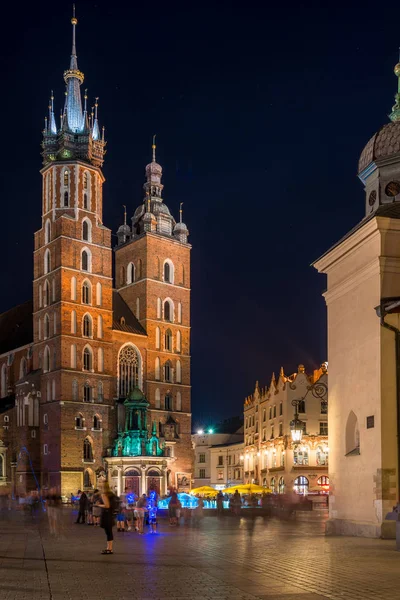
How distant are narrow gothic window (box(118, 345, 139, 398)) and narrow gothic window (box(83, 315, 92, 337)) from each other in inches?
163

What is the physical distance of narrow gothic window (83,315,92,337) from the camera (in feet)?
220

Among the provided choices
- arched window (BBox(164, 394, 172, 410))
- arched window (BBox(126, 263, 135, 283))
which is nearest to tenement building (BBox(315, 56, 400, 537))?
arched window (BBox(164, 394, 172, 410))

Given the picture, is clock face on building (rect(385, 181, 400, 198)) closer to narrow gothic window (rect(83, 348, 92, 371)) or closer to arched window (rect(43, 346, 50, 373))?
narrow gothic window (rect(83, 348, 92, 371))

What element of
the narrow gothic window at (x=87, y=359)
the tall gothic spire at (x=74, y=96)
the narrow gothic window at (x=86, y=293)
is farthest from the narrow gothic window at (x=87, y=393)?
the tall gothic spire at (x=74, y=96)

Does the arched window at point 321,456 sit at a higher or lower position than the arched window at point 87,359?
lower

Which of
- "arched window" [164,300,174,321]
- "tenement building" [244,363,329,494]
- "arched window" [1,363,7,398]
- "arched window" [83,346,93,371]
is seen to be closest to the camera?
"arched window" [83,346,93,371]

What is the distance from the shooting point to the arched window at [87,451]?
64938 mm

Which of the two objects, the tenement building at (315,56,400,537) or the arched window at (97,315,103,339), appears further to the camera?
the arched window at (97,315,103,339)

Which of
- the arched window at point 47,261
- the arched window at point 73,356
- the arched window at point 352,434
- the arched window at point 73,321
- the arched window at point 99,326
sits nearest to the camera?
the arched window at point 352,434

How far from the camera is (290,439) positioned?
222ft

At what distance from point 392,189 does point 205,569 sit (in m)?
13.7

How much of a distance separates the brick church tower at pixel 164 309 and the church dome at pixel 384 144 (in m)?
48.9

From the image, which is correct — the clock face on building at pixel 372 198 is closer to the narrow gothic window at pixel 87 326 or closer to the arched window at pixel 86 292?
the narrow gothic window at pixel 87 326

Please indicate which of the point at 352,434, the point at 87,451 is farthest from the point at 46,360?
the point at 352,434
